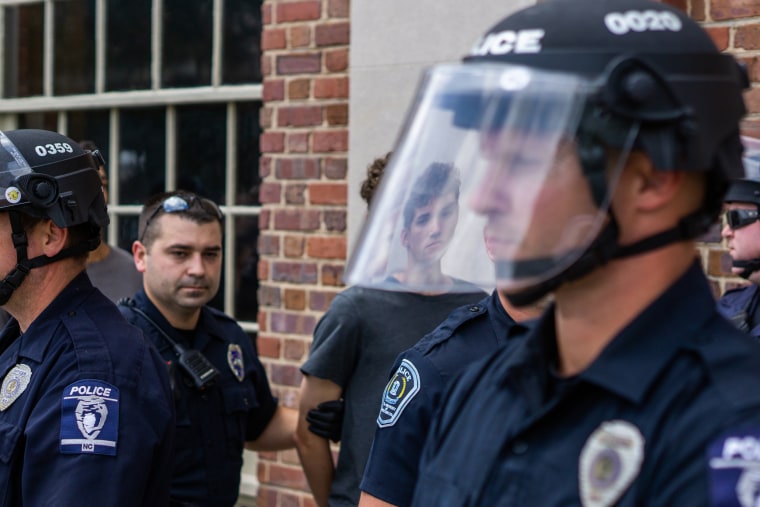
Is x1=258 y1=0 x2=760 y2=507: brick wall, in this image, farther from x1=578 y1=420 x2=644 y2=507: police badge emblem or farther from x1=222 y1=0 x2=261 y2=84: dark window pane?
x1=578 y1=420 x2=644 y2=507: police badge emblem

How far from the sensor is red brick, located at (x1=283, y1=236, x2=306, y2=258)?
15.7 feet

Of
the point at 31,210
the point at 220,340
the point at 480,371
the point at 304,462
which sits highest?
the point at 31,210

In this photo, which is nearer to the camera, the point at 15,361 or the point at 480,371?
the point at 480,371

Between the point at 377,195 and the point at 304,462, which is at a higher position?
the point at 377,195

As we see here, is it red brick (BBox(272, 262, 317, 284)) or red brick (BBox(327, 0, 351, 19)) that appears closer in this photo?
red brick (BBox(327, 0, 351, 19))

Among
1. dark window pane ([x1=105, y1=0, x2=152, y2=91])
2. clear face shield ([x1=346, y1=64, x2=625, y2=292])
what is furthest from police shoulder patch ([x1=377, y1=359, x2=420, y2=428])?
dark window pane ([x1=105, y1=0, x2=152, y2=91])

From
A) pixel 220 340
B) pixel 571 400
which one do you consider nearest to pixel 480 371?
pixel 571 400

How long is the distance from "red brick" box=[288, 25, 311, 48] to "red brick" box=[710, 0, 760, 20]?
1.76m

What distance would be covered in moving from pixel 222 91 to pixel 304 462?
207 cm

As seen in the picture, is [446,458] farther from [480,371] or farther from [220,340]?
[220,340]

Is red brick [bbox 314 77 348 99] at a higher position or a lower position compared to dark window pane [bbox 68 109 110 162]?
higher

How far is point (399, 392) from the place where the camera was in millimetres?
2342

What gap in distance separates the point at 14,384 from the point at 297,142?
2.22m

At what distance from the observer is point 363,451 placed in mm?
3537
